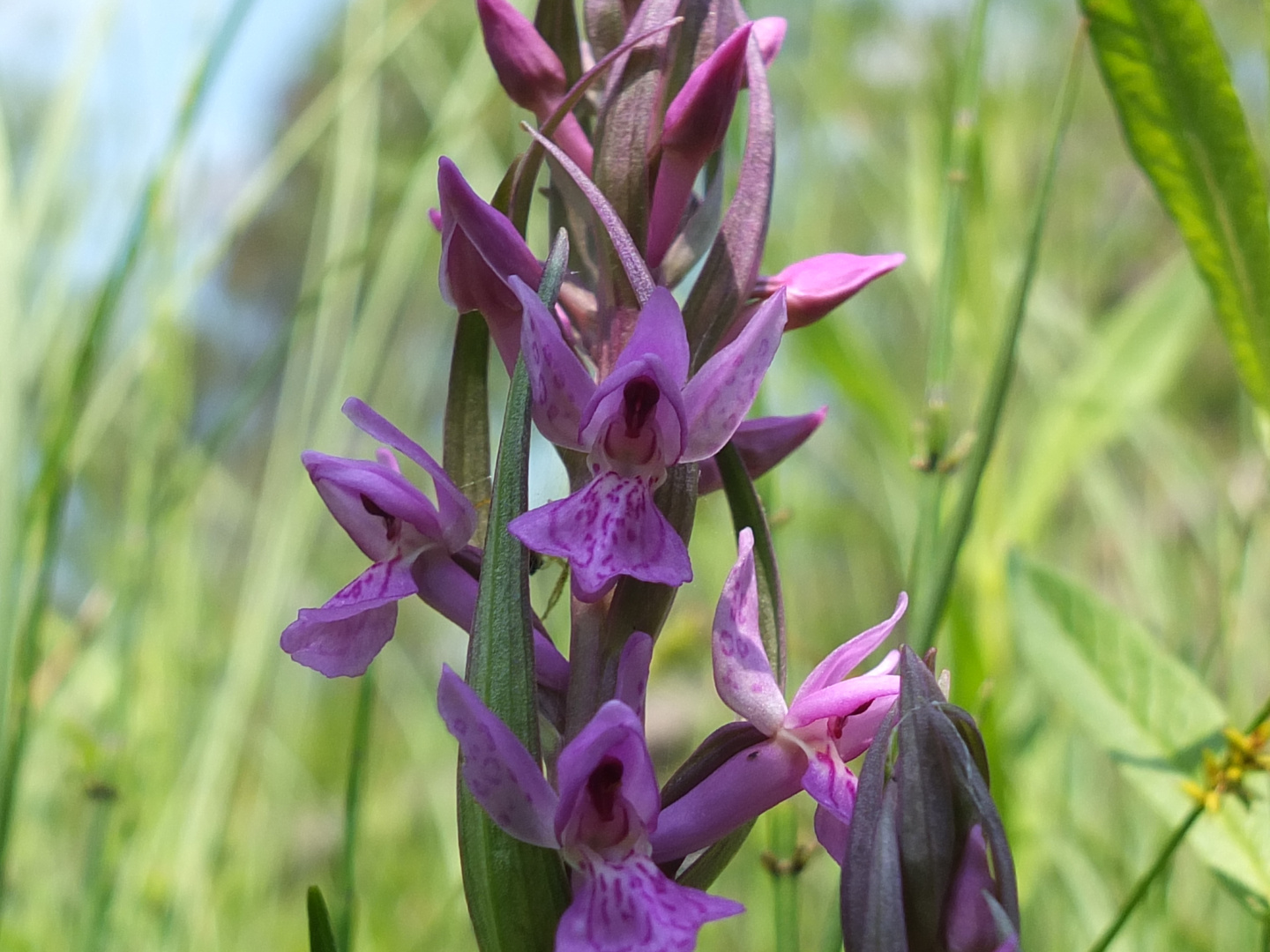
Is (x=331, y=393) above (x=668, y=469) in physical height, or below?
above

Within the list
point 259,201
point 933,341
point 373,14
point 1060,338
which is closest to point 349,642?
point 933,341

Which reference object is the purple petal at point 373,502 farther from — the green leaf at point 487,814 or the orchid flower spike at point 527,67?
the orchid flower spike at point 527,67

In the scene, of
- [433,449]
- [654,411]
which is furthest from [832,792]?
[433,449]

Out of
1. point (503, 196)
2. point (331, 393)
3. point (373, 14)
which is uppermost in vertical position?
point (373, 14)

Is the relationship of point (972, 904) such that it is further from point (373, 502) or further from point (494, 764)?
point (373, 502)

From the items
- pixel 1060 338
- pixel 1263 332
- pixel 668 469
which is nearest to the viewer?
pixel 668 469

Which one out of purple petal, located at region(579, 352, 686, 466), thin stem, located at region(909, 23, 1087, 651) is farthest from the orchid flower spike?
thin stem, located at region(909, 23, 1087, 651)

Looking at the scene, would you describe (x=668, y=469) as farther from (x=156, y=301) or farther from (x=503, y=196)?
(x=156, y=301)

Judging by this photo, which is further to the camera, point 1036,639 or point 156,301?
point 156,301
